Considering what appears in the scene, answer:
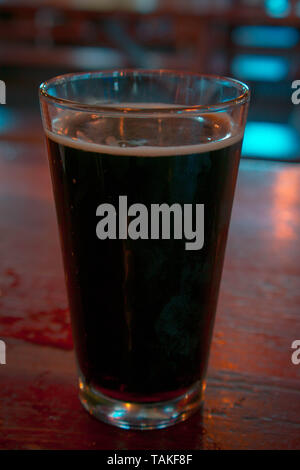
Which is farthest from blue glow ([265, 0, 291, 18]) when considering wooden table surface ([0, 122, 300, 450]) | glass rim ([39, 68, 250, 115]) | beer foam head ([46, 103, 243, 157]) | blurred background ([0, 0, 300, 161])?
beer foam head ([46, 103, 243, 157])

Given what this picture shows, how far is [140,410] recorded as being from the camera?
21.1 inches

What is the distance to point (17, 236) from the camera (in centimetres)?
88

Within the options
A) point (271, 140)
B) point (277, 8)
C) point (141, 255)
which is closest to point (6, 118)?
point (271, 140)

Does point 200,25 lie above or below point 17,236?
below

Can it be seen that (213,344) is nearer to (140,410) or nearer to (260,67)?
(140,410)

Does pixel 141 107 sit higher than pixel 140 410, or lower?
higher

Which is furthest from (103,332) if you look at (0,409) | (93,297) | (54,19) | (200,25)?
(54,19)

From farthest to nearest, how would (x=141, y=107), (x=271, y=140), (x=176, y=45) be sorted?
(x=176, y=45) → (x=271, y=140) → (x=141, y=107)

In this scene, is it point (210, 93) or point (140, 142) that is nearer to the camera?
point (140, 142)

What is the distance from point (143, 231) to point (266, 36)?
4.23 metres

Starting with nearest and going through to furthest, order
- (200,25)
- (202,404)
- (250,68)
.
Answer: (202,404)
(200,25)
(250,68)

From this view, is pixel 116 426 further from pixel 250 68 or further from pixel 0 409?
pixel 250 68

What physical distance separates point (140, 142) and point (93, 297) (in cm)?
16

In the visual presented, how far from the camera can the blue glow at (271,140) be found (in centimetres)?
330
